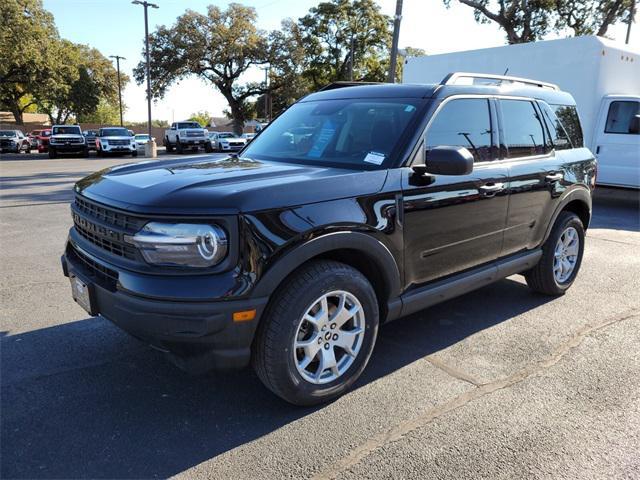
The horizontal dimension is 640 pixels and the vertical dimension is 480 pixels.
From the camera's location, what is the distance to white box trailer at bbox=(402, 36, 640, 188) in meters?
10.7

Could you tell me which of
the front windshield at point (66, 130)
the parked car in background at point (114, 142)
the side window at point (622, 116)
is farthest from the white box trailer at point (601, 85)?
the front windshield at point (66, 130)

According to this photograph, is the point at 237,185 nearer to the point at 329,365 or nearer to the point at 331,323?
the point at 331,323

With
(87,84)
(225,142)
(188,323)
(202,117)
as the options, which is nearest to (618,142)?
(188,323)

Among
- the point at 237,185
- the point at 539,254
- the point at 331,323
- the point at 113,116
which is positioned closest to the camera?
the point at 237,185

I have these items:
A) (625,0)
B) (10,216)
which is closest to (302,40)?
(625,0)

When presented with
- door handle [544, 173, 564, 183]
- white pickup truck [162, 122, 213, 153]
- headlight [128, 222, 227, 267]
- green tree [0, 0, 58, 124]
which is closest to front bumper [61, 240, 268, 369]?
headlight [128, 222, 227, 267]

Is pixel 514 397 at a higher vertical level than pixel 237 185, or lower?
lower

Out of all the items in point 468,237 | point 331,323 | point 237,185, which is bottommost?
point 331,323

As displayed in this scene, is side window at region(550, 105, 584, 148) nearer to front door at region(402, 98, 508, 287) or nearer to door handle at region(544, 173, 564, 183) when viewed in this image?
door handle at region(544, 173, 564, 183)

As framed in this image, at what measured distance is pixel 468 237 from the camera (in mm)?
3654

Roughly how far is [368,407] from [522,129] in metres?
2.62

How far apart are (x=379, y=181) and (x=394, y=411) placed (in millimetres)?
1322

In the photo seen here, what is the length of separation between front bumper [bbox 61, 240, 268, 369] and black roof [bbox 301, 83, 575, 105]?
6.28 feet

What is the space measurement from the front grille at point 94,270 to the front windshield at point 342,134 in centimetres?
143
